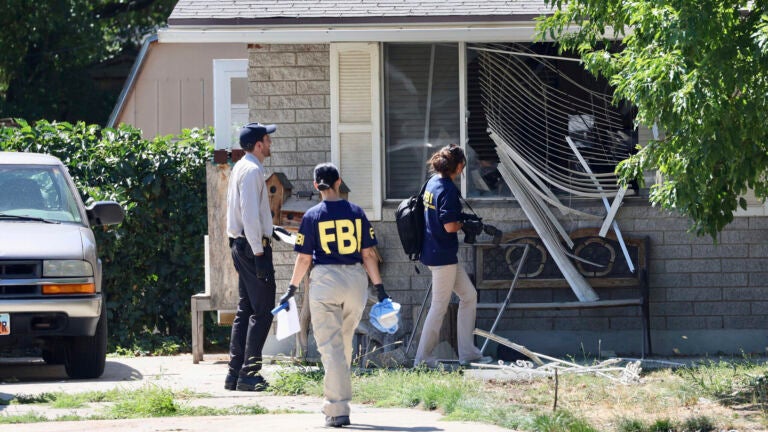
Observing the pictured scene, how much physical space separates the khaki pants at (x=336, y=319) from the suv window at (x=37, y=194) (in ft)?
11.0

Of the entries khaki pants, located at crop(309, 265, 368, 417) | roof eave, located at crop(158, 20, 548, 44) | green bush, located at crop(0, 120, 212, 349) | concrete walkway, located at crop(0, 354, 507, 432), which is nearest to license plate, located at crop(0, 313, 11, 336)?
concrete walkway, located at crop(0, 354, 507, 432)

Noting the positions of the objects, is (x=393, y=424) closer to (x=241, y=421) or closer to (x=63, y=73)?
(x=241, y=421)

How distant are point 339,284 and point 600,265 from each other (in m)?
4.19

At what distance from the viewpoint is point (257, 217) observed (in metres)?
9.34

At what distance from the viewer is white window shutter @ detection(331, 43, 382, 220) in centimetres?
1160

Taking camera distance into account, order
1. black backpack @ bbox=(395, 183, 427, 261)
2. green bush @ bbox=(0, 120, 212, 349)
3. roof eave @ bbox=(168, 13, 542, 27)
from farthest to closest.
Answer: green bush @ bbox=(0, 120, 212, 349), roof eave @ bbox=(168, 13, 542, 27), black backpack @ bbox=(395, 183, 427, 261)

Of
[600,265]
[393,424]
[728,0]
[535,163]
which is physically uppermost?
[728,0]

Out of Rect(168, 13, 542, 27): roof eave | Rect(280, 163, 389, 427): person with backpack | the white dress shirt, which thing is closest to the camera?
Rect(280, 163, 389, 427): person with backpack

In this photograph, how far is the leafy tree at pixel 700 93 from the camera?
306 inches

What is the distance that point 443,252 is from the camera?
1023 cm

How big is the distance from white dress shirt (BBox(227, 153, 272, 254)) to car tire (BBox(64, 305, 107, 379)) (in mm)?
1578

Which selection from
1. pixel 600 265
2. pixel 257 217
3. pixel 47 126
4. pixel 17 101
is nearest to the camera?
pixel 257 217

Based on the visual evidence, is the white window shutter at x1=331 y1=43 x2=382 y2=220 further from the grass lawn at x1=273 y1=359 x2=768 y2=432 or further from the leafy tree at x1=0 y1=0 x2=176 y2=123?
the leafy tree at x1=0 y1=0 x2=176 y2=123

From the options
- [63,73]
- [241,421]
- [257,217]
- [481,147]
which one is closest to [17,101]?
[63,73]
